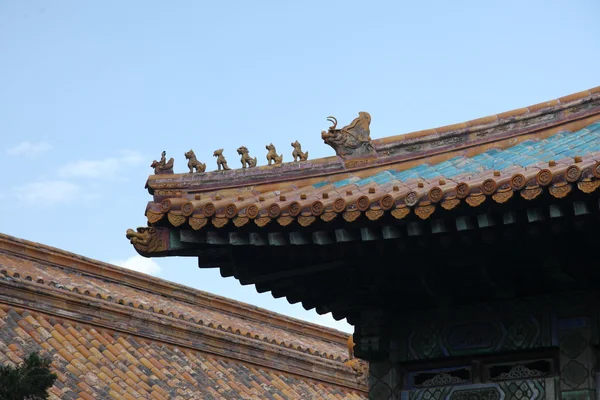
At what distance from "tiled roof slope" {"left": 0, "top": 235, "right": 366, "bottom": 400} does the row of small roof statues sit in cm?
596

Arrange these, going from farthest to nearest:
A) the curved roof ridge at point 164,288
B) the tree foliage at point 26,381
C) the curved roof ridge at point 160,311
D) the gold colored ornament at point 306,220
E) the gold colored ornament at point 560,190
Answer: the curved roof ridge at point 164,288 → the curved roof ridge at point 160,311 → the tree foliage at point 26,381 → the gold colored ornament at point 306,220 → the gold colored ornament at point 560,190

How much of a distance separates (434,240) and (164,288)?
1382 cm

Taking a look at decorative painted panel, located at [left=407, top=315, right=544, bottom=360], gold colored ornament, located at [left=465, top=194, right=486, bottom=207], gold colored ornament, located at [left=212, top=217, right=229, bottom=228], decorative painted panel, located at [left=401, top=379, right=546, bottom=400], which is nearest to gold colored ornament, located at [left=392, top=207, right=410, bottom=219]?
gold colored ornament, located at [left=465, top=194, right=486, bottom=207]

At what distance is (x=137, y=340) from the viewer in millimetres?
17406

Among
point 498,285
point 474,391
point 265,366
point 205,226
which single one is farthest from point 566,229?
point 265,366

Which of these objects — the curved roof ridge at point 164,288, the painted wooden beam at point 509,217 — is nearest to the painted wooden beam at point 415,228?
the painted wooden beam at point 509,217

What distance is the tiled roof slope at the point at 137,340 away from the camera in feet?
51.6

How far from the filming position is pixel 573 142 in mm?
8781

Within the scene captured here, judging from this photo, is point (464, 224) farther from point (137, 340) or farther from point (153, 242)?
point (137, 340)

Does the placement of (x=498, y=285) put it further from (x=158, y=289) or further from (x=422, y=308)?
(x=158, y=289)

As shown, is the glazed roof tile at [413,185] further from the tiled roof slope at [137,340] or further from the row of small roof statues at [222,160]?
the tiled roof slope at [137,340]

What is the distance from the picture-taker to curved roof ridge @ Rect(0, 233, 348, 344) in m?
19.0

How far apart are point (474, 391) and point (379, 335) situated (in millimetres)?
885

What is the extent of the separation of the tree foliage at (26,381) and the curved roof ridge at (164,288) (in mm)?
9830
